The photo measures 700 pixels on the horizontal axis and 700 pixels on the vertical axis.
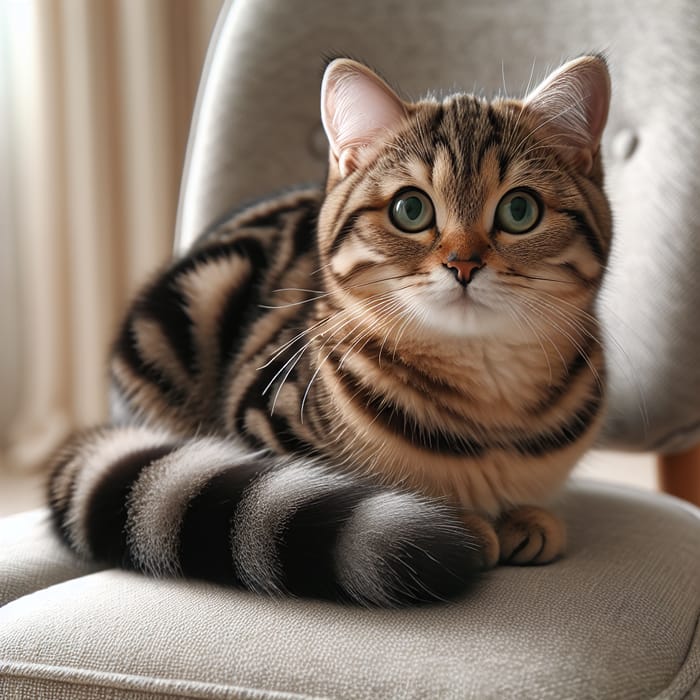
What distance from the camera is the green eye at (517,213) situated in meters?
0.78

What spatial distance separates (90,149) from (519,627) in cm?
179

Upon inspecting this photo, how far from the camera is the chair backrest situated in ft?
3.45

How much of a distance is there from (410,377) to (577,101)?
299mm

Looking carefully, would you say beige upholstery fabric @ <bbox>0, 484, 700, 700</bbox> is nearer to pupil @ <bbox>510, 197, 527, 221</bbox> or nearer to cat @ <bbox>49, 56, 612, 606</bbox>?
cat @ <bbox>49, 56, 612, 606</bbox>

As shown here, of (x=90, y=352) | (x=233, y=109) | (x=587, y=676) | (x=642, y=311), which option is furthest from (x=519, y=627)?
(x=90, y=352)

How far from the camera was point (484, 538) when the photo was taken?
2.47 ft

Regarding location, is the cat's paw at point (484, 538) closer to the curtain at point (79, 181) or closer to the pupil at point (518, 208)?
the pupil at point (518, 208)

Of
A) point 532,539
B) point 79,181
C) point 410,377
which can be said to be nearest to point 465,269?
point 410,377

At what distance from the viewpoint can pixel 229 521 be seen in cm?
71

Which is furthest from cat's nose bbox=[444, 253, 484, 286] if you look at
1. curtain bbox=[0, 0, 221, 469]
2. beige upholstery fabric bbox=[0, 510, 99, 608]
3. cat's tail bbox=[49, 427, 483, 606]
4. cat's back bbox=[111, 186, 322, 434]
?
curtain bbox=[0, 0, 221, 469]

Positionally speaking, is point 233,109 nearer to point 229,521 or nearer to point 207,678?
point 229,521

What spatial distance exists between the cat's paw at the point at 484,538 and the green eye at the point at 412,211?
259 mm

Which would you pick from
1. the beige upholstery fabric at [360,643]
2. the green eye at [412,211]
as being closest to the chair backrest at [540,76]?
the green eye at [412,211]

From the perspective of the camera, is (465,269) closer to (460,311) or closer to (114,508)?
(460,311)
